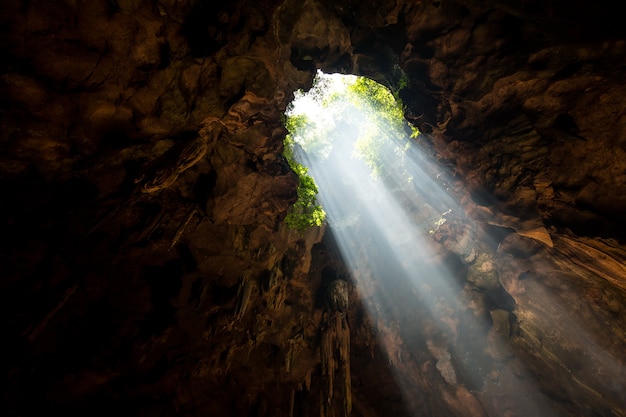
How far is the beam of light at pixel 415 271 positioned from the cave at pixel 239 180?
286cm

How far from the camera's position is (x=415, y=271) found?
1702 centimetres

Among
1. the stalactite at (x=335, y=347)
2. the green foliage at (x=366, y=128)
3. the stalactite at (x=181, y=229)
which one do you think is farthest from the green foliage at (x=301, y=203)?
the stalactite at (x=335, y=347)

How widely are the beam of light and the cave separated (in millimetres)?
2865

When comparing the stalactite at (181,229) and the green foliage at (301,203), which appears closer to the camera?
the stalactite at (181,229)

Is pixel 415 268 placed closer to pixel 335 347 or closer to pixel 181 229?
pixel 335 347

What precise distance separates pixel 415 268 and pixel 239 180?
1349cm

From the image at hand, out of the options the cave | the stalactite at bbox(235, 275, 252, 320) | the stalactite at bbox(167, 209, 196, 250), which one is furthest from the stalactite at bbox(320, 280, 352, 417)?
the stalactite at bbox(167, 209, 196, 250)

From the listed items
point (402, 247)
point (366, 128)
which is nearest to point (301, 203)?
point (366, 128)

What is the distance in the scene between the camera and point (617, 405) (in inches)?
451

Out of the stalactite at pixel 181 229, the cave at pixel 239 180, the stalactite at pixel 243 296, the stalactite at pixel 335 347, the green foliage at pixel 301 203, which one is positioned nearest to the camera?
the cave at pixel 239 180

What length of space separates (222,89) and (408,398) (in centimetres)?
1654

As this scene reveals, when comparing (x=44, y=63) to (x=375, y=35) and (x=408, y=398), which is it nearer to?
(x=375, y=35)

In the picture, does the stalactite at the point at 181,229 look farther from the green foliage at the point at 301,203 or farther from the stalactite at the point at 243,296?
the green foliage at the point at 301,203

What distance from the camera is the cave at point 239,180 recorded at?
5.06 metres
